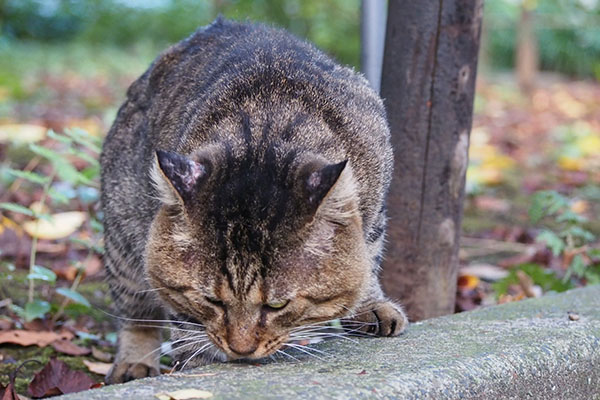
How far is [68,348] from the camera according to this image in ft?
10.7

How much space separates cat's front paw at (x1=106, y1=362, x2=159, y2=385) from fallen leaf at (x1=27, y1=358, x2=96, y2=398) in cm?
28

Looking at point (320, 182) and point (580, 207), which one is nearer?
point (320, 182)

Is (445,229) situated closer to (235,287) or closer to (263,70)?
(263,70)

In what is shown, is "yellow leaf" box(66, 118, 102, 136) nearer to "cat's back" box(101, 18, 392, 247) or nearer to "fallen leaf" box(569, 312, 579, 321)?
"cat's back" box(101, 18, 392, 247)

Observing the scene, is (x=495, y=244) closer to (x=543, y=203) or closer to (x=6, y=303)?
(x=543, y=203)

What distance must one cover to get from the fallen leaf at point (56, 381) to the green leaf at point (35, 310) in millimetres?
473

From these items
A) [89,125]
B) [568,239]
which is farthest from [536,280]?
[89,125]

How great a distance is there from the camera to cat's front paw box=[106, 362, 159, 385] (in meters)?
3.14

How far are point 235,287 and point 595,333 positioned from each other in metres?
1.19

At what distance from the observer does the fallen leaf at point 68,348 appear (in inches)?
128

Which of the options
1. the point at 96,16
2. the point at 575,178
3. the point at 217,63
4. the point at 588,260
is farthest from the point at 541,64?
the point at 217,63

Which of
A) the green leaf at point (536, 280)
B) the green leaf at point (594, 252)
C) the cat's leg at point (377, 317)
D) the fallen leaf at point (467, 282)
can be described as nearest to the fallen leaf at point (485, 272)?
the fallen leaf at point (467, 282)

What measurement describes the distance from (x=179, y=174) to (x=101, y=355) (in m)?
1.43

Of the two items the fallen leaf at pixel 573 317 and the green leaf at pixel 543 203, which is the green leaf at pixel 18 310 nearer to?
the fallen leaf at pixel 573 317
